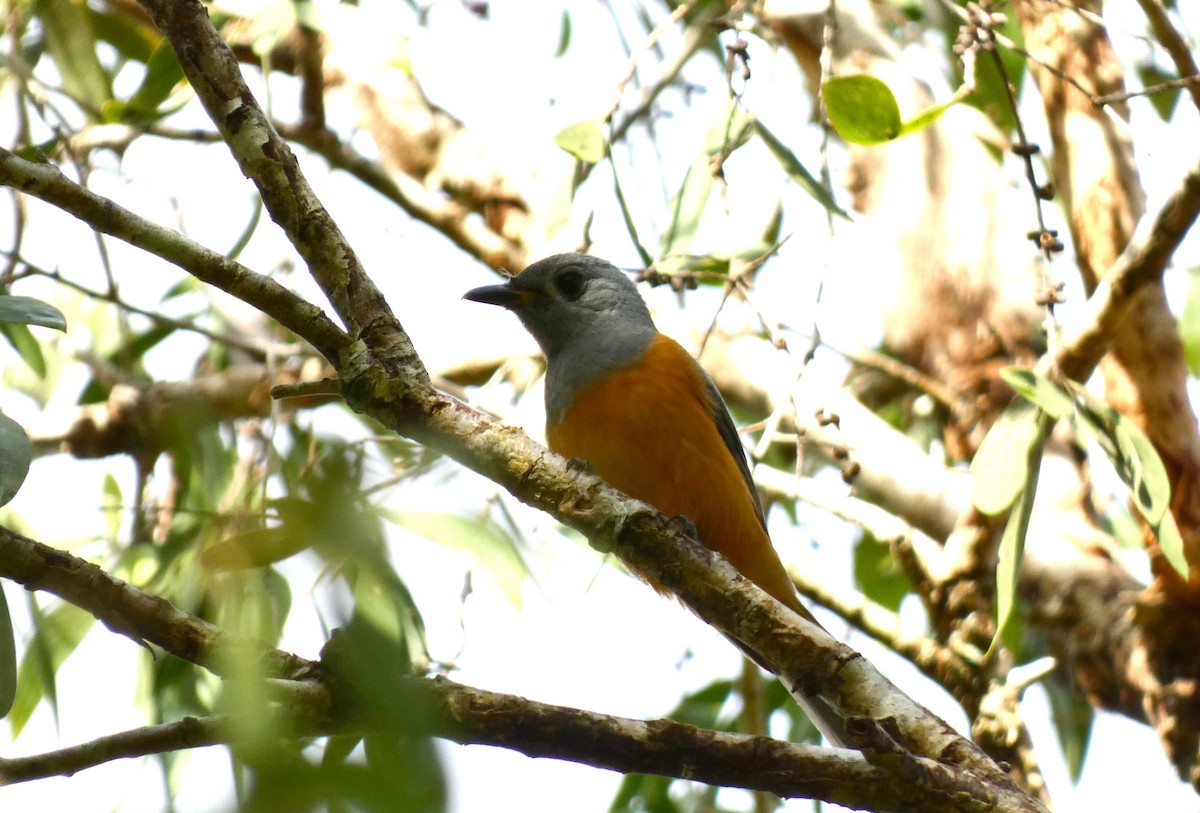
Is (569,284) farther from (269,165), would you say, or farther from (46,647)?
(46,647)

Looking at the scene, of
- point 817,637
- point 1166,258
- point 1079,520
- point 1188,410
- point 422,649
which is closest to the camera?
point 817,637

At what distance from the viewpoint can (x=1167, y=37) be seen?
407 cm

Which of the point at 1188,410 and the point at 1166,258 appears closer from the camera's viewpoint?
the point at 1166,258

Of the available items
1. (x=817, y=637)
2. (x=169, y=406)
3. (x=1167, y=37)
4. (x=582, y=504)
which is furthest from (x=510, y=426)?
(x=169, y=406)

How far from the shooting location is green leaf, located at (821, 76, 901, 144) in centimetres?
346

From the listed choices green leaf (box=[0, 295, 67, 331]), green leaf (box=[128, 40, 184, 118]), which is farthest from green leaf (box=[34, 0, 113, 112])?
green leaf (box=[0, 295, 67, 331])

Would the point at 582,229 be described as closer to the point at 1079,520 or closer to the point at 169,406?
the point at 169,406

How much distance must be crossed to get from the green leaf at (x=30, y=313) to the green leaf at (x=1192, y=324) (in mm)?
5104

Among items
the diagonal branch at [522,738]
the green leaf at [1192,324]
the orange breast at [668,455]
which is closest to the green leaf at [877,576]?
the orange breast at [668,455]

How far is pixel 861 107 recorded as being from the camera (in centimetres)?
351

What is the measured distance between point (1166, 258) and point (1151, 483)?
2.50 feet

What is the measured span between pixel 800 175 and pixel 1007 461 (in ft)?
3.79

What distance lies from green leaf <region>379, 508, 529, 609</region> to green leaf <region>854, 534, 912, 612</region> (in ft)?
9.92

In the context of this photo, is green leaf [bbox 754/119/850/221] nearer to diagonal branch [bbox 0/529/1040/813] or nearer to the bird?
the bird
